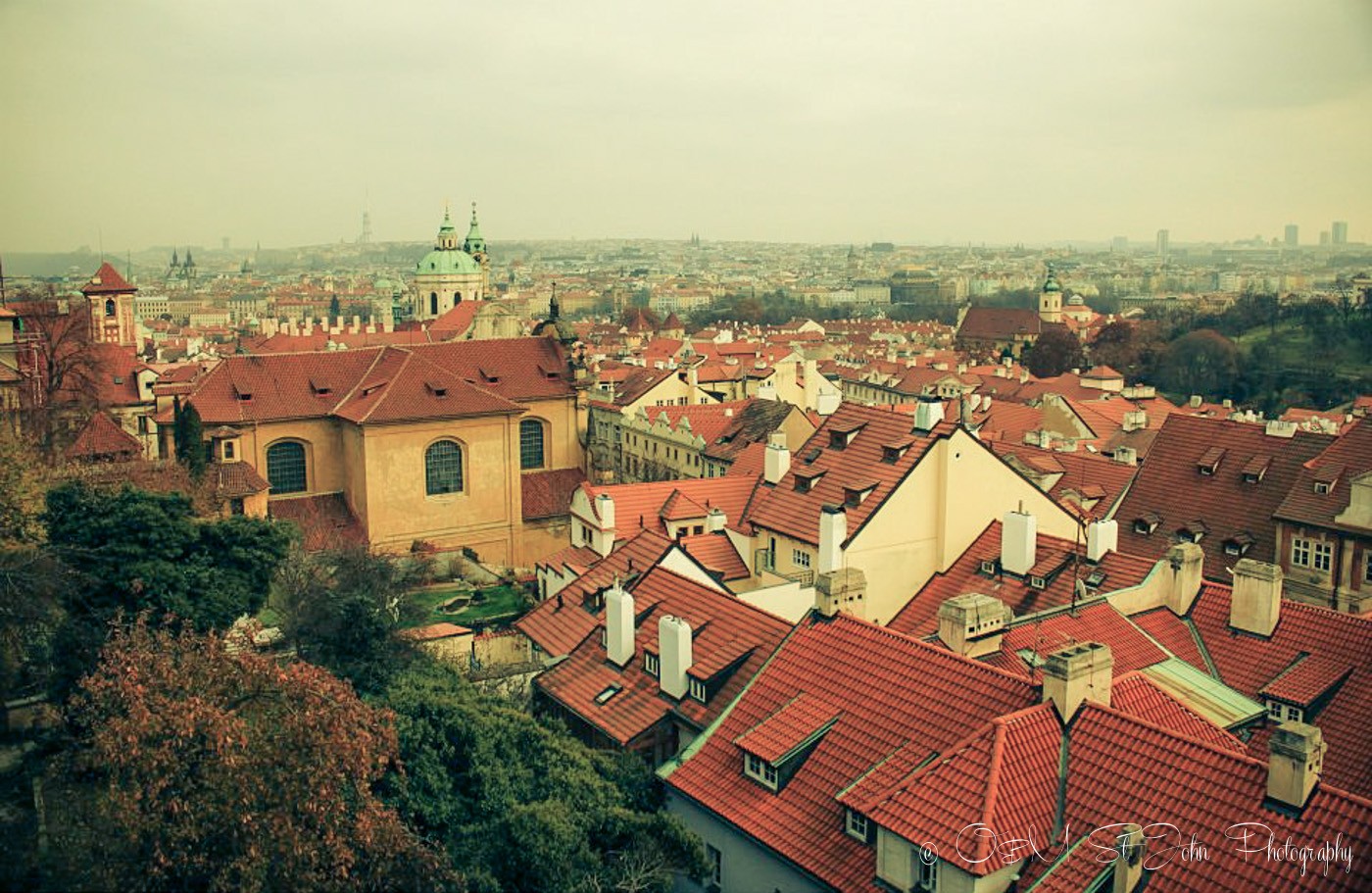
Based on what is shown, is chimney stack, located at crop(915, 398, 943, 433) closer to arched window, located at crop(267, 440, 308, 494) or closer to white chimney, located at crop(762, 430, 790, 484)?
white chimney, located at crop(762, 430, 790, 484)

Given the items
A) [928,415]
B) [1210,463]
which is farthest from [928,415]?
[1210,463]

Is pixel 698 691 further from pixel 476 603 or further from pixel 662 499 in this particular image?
pixel 476 603

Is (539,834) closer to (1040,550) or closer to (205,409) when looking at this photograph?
(1040,550)

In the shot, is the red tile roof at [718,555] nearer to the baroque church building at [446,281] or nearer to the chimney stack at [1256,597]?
the chimney stack at [1256,597]

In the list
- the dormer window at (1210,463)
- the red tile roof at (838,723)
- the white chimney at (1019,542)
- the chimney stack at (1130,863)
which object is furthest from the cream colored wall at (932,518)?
the chimney stack at (1130,863)

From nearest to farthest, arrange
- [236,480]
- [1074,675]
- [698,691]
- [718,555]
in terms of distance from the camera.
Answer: [1074,675], [698,691], [718,555], [236,480]

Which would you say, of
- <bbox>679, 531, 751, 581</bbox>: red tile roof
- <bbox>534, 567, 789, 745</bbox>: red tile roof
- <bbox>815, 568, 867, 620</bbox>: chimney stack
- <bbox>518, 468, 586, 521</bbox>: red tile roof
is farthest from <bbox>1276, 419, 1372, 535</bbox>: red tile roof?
<bbox>518, 468, 586, 521</bbox>: red tile roof
